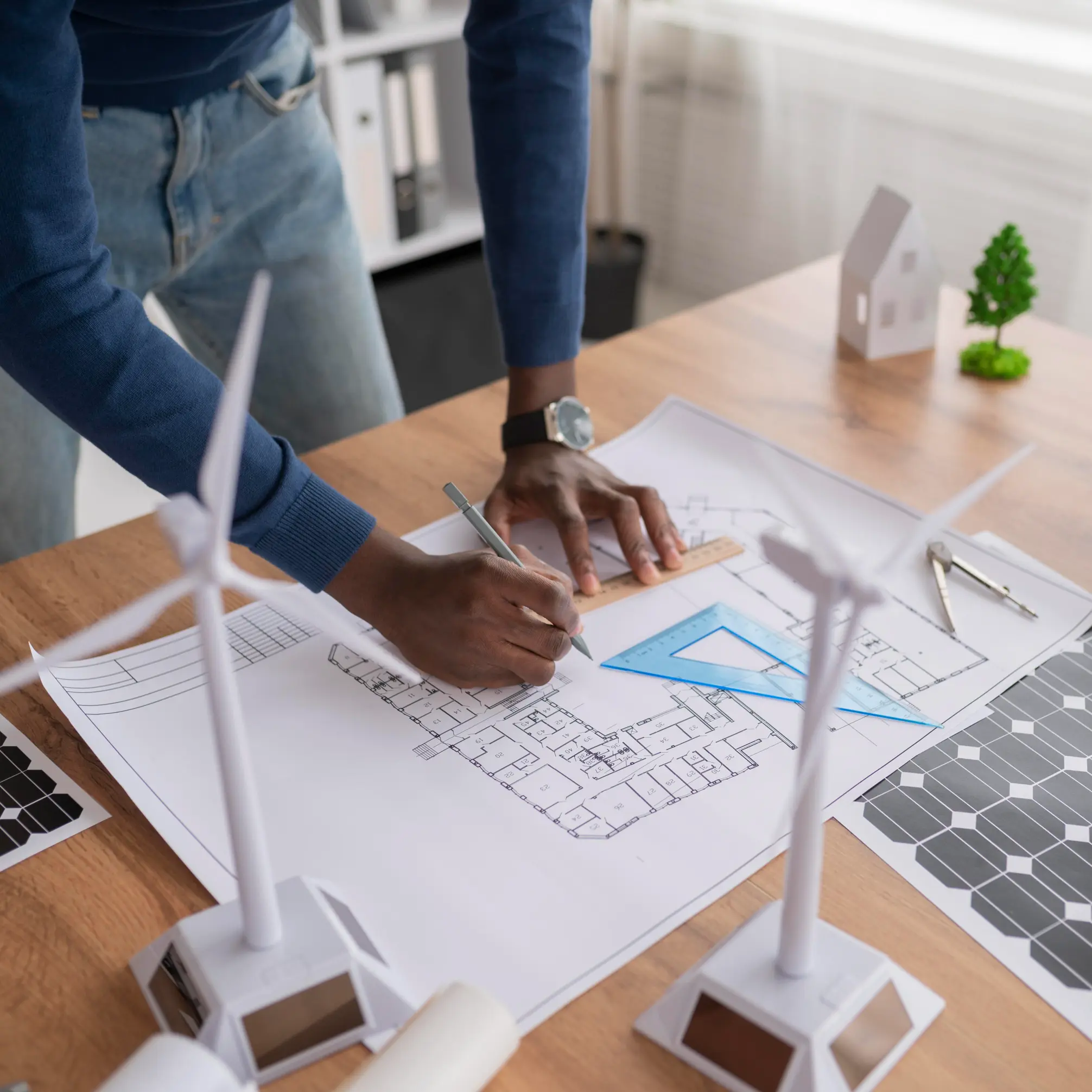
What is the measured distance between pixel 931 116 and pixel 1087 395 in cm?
137

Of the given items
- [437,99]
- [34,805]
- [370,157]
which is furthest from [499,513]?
[437,99]

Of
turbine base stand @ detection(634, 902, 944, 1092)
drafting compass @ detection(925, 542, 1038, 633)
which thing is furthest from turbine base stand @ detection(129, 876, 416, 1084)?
drafting compass @ detection(925, 542, 1038, 633)

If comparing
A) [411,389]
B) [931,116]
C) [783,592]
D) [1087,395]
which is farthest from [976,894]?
[411,389]

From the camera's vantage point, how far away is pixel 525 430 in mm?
1095

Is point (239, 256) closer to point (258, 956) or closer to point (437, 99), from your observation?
point (258, 956)

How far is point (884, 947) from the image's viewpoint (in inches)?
25.7

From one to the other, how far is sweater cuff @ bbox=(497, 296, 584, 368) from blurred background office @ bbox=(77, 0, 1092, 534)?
4.36 feet

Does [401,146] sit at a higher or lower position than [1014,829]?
lower

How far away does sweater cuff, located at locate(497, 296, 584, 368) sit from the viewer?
1151 mm

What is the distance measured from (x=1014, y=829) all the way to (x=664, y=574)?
1.15ft

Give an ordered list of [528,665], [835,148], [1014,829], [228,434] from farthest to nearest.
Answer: [835,148] < [528,665] < [1014,829] < [228,434]

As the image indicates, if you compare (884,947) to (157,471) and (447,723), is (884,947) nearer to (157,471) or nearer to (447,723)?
(447,723)

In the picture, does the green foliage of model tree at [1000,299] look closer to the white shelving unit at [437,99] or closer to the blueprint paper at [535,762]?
the blueprint paper at [535,762]

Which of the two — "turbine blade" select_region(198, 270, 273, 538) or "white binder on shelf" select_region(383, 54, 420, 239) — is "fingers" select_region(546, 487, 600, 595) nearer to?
"turbine blade" select_region(198, 270, 273, 538)
